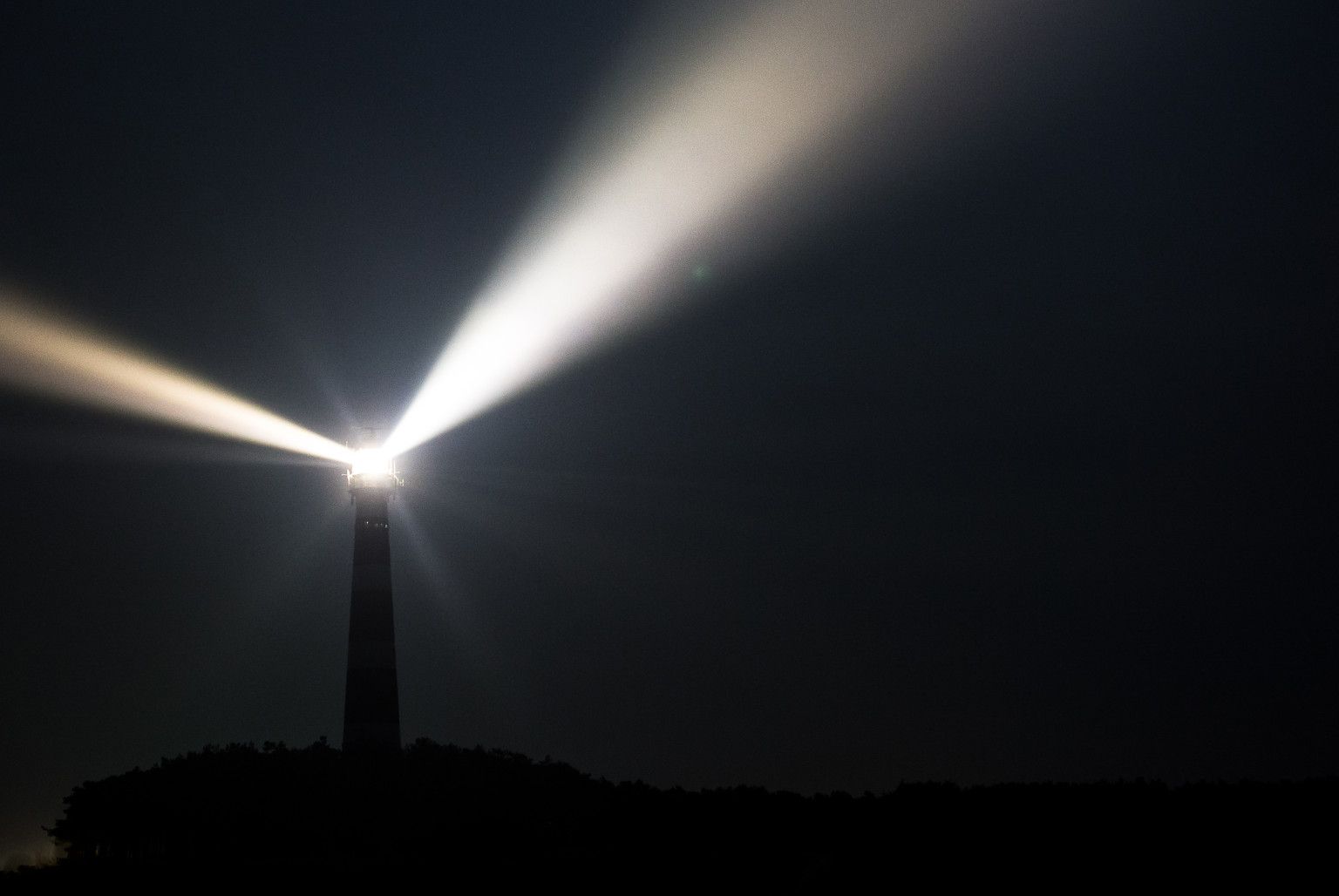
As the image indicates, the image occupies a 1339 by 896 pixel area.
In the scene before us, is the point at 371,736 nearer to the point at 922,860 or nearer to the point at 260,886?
the point at 260,886

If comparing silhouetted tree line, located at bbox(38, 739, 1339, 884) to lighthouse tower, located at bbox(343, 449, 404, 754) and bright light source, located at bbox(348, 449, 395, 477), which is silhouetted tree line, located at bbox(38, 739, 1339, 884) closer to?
lighthouse tower, located at bbox(343, 449, 404, 754)

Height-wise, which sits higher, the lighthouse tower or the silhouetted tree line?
the lighthouse tower

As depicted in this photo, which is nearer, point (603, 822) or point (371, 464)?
point (603, 822)

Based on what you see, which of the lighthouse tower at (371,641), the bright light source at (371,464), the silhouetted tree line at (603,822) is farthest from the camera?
the bright light source at (371,464)

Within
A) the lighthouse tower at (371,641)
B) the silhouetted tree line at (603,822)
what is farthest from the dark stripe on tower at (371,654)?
the silhouetted tree line at (603,822)

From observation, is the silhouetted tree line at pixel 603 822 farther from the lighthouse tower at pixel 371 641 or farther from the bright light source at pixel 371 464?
the bright light source at pixel 371 464

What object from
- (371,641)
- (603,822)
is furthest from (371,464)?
(603,822)

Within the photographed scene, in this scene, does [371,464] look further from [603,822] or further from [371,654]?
[603,822]

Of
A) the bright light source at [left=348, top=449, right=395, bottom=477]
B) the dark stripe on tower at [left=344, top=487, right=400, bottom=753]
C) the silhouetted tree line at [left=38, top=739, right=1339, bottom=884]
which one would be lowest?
the silhouetted tree line at [left=38, top=739, right=1339, bottom=884]

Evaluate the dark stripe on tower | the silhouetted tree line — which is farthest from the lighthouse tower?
the silhouetted tree line

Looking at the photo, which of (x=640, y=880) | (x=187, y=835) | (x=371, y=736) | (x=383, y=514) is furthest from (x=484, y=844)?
(x=383, y=514)
